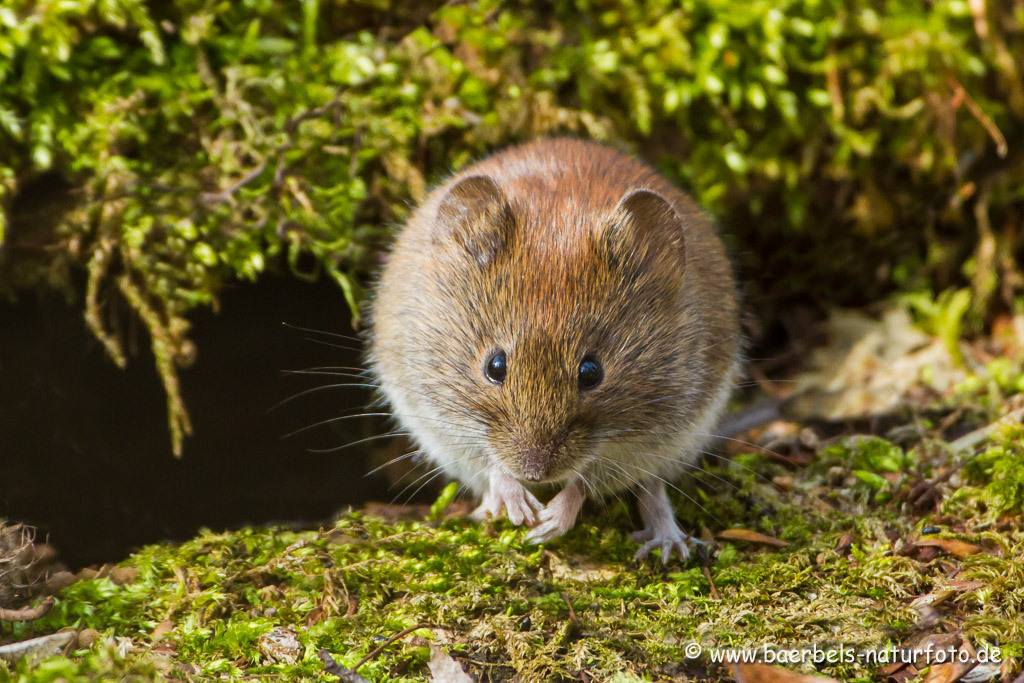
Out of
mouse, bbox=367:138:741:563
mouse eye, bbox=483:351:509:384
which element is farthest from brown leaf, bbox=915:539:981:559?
mouse eye, bbox=483:351:509:384

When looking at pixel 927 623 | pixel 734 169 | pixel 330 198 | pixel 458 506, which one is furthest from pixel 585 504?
pixel 734 169

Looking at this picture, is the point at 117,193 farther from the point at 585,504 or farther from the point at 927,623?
the point at 927,623

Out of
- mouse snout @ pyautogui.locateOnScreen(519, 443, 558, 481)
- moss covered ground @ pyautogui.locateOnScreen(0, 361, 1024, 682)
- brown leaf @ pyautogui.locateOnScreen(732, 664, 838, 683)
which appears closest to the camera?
brown leaf @ pyautogui.locateOnScreen(732, 664, 838, 683)

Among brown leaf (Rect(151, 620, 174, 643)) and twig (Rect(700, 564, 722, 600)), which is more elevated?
brown leaf (Rect(151, 620, 174, 643))

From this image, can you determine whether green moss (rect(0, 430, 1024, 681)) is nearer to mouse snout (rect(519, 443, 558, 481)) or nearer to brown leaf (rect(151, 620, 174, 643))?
brown leaf (rect(151, 620, 174, 643))

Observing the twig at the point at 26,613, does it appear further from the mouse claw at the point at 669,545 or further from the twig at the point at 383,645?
the mouse claw at the point at 669,545

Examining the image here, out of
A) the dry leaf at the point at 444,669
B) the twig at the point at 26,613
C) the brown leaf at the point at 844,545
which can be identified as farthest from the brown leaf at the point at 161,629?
the brown leaf at the point at 844,545

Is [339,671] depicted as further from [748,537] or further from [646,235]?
[646,235]

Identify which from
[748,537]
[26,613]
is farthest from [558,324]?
[26,613]

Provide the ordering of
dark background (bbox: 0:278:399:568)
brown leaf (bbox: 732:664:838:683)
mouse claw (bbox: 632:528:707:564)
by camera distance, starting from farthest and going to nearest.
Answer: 1. dark background (bbox: 0:278:399:568)
2. mouse claw (bbox: 632:528:707:564)
3. brown leaf (bbox: 732:664:838:683)
